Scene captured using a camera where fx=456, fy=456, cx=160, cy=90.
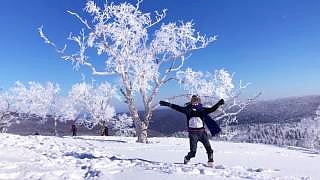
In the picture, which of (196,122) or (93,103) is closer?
(196,122)

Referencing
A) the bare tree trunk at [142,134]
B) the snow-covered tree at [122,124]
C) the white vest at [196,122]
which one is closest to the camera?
the white vest at [196,122]

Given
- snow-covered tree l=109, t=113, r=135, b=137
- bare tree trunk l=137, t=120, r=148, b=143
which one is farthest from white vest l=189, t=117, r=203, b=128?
snow-covered tree l=109, t=113, r=135, b=137

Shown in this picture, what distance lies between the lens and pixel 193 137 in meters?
12.7

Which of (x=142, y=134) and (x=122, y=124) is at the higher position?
(x=122, y=124)

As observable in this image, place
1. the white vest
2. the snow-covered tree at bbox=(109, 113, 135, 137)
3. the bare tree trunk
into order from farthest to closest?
the snow-covered tree at bbox=(109, 113, 135, 137)
the bare tree trunk
the white vest

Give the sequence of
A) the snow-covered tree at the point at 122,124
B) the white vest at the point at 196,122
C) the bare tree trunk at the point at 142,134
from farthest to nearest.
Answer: the snow-covered tree at the point at 122,124 < the bare tree trunk at the point at 142,134 < the white vest at the point at 196,122

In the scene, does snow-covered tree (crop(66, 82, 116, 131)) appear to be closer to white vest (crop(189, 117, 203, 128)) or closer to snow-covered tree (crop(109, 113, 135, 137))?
snow-covered tree (crop(109, 113, 135, 137))

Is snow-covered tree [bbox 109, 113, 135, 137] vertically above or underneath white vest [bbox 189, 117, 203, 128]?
above

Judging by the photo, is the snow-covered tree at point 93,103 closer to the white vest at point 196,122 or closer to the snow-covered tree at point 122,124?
the snow-covered tree at point 122,124

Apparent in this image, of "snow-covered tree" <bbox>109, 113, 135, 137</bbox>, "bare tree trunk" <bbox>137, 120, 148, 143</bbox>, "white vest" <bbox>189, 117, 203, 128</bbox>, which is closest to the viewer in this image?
"white vest" <bbox>189, 117, 203, 128</bbox>

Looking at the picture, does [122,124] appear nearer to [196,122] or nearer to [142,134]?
[142,134]

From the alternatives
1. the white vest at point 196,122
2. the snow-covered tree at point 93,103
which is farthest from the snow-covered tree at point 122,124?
the white vest at point 196,122

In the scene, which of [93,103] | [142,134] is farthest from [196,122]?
[93,103]

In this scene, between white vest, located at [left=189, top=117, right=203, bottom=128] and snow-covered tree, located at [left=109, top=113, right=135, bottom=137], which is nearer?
white vest, located at [left=189, top=117, right=203, bottom=128]
